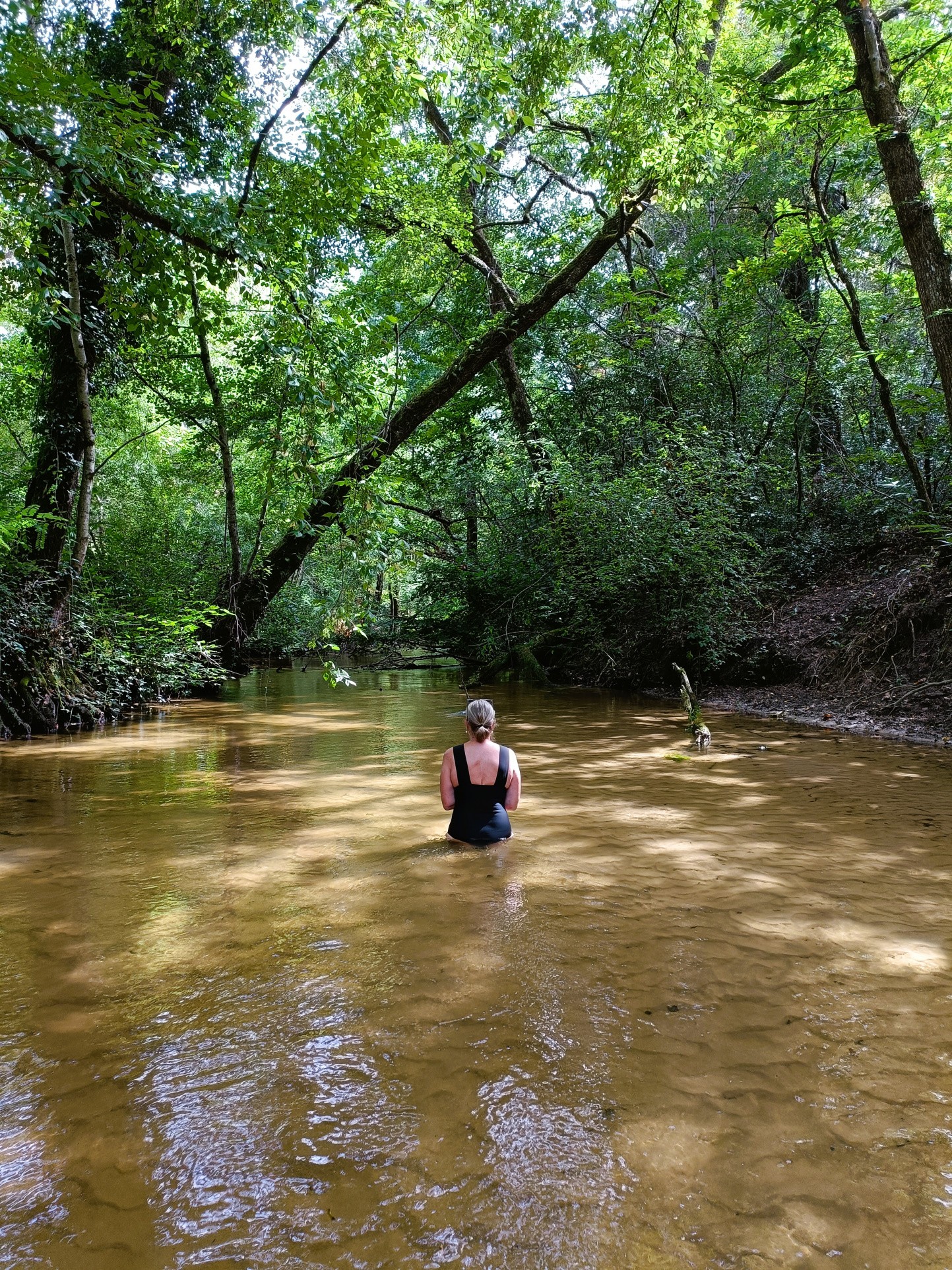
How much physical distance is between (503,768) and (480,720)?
15.8 inches

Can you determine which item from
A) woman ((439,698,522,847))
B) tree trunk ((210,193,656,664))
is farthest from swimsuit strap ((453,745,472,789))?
tree trunk ((210,193,656,664))

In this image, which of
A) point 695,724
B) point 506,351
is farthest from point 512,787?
point 506,351

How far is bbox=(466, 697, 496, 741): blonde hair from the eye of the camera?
557 centimetres

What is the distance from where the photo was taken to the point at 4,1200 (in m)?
2.15

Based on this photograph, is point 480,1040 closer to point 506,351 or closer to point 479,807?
point 479,807

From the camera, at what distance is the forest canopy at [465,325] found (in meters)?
6.69

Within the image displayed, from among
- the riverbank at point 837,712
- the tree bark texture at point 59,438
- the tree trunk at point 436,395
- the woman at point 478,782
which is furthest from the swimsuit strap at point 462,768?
the tree trunk at point 436,395

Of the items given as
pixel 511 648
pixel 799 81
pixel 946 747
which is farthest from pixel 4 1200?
pixel 511 648

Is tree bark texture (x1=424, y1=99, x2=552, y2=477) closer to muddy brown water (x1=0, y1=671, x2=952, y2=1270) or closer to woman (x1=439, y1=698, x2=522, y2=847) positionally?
woman (x1=439, y1=698, x2=522, y2=847)

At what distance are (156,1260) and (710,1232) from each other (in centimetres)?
152

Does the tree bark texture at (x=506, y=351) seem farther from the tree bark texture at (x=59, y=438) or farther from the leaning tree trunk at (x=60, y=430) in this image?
the tree bark texture at (x=59, y=438)

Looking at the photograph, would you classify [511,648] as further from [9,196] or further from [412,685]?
[9,196]

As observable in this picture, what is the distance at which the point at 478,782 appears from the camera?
554 cm

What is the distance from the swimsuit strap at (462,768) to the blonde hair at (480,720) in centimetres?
18
